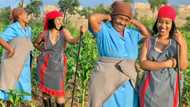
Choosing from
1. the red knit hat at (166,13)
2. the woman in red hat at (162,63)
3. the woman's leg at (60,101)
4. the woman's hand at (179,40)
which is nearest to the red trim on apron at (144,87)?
the woman in red hat at (162,63)

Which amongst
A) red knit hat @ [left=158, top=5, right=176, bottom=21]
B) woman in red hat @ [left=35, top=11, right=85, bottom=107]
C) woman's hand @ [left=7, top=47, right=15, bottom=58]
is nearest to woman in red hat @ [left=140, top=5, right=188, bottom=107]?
red knit hat @ [left=158, top=5, right=176, bottom=21]

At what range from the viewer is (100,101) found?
4758 mm

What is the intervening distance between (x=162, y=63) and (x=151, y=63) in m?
0.09

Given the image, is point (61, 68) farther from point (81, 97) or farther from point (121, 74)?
point (121, 74)

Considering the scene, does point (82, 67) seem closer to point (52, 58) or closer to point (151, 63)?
point (52, 58)

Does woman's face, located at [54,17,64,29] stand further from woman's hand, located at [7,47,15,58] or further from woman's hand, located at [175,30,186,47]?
woman's hand, located at [175,30,186,47]

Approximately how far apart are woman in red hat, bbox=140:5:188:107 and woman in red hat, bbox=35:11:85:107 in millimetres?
2372

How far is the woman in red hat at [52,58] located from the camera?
6.75 m

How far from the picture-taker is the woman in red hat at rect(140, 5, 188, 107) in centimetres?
436

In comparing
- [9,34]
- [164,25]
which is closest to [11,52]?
[9,34]

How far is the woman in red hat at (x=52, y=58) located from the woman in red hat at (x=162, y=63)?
2.37m

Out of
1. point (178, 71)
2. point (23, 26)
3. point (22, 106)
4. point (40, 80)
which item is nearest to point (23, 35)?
Result: point (23, 26)

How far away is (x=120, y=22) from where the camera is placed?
4.64m

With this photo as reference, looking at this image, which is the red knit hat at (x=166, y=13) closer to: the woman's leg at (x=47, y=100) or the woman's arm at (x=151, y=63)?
the woman's arm at (x=151, y=63)
